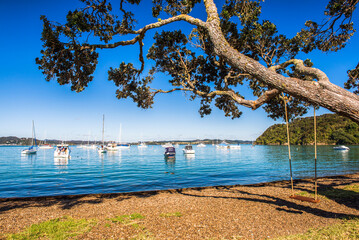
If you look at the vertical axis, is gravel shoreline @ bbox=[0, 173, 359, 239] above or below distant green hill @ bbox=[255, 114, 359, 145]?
below

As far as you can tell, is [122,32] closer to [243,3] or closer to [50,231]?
[243,3]

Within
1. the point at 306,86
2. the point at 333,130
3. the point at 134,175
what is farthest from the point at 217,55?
the point at 333,130

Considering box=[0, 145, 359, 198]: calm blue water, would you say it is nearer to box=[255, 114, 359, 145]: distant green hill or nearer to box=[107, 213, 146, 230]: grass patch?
box=[107, 213, 146, 230]: grass patch

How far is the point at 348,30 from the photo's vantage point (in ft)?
28.8

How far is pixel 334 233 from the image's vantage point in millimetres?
4652

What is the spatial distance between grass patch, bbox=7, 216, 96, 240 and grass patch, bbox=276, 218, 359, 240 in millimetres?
5074

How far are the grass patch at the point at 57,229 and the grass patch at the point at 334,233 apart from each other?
5.07 m

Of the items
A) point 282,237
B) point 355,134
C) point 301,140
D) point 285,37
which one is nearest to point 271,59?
point 285,37

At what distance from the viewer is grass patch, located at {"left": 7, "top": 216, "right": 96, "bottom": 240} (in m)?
5.13

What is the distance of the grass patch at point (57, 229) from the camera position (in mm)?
5133

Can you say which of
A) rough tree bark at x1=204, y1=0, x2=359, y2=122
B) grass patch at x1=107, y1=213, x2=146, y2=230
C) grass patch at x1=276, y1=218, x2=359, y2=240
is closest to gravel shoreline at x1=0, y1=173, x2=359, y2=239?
grass patch at x1=107, y1=213, x2=146, y2=230

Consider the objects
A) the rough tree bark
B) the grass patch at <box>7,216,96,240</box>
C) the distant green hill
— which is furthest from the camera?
the distant green hill

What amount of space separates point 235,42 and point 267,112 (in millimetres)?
4630

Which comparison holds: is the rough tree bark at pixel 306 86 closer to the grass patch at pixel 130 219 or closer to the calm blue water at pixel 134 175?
the grass patch at pixel 130 219
